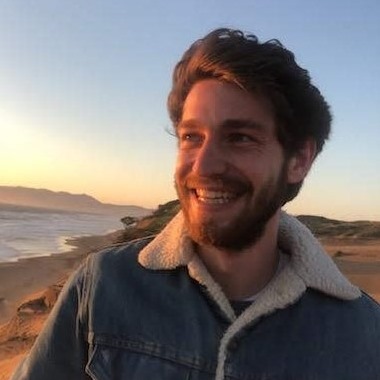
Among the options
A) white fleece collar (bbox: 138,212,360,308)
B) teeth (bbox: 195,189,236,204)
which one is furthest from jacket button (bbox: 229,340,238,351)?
teeth (bbox: 195,189,236,204)

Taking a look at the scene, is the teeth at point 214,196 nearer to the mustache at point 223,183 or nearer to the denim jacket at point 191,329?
the mustache at point 223,183

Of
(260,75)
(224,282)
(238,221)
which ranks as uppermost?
(260,75)

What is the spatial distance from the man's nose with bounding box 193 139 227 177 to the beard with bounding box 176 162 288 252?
3 cm

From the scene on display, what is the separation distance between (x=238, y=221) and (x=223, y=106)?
409mm

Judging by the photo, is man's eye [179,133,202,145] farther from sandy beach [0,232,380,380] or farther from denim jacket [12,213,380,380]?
sandy beach [0,232,380,380]

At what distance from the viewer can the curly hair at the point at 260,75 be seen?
7.19 ft

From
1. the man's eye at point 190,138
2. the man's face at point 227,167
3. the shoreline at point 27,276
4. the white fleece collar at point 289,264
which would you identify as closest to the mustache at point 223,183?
the man's face at point 227,167

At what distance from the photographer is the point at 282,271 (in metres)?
2.23

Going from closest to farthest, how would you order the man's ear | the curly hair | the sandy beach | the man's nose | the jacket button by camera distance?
the jacket button < the man's nose < the curly hair < the man's ear < the sandy beach

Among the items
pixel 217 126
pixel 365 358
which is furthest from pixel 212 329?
pixel 217 126

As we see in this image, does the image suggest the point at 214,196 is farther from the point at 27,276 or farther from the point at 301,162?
the point at 27,276

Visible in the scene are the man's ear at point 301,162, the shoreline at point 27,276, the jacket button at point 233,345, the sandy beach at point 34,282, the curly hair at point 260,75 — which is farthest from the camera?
the shoreline at point 27,276

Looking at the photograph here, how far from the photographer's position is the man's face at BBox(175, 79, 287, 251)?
6.88ft

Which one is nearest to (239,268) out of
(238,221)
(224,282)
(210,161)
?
(224,282)
